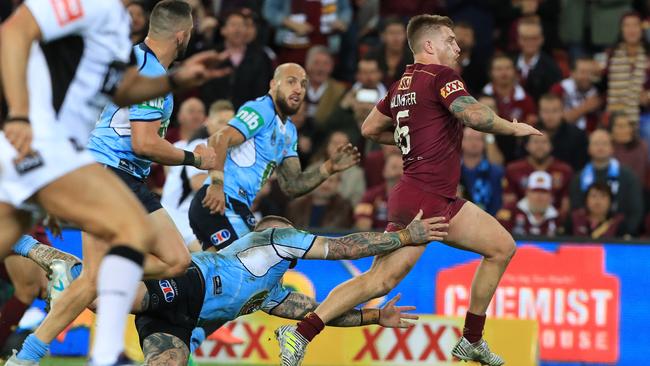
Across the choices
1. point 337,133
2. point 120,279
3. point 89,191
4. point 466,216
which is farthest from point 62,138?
point 337,133

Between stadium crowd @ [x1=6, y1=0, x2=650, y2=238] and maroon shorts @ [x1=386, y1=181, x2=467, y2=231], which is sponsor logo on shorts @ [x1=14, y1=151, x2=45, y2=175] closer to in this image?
maroon shorts @ [x1=386, y1=181, x2=467, y2=231]

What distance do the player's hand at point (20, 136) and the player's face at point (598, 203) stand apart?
26.7 feet

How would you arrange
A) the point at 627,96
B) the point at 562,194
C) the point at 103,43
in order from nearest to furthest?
the point at 103,43 < the point at 562,194 < the point at 627,96

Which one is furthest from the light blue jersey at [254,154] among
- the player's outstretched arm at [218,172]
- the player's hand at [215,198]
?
the player's hand at [215,198]

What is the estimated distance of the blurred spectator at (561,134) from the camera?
14250mm

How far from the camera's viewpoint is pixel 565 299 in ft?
40.2

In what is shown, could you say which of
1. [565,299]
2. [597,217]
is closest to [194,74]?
[565,299]

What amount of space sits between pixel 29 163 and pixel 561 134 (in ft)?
30.5

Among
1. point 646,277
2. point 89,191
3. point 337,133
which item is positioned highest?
point 89,191

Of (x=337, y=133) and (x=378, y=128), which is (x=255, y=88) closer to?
(x=337, y=133)

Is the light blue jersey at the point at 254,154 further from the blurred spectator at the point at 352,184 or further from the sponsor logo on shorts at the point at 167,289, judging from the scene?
the blurred spectator at the point at 352,184

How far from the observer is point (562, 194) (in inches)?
538

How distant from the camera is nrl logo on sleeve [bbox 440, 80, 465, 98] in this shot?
8.42 m

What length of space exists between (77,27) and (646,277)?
7.37m
